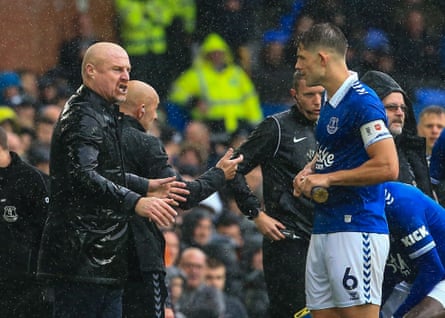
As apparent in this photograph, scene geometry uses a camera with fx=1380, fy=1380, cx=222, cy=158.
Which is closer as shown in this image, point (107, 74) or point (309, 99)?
point (107, 74)

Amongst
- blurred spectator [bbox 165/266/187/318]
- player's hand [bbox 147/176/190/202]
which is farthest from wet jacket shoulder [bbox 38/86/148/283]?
blurred spectator [bbox 165/266/187/318]

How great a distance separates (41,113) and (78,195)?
5.79 metres

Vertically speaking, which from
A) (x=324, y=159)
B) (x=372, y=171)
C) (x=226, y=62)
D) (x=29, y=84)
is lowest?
(x=372, y=171)

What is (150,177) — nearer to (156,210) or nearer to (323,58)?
(156,210)

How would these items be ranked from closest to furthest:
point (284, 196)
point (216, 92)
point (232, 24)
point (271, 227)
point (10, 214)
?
point (271, 227), point (284, 196), point (10, 214), point (216, 92), point (232, 24)

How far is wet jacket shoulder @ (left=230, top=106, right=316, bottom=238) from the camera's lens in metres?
9.23

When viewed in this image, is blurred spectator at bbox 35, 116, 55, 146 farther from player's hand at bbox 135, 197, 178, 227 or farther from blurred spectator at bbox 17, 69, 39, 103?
player's hand at bbox 135, 197, 178, 227

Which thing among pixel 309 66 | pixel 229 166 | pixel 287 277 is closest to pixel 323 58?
pixel 309 66

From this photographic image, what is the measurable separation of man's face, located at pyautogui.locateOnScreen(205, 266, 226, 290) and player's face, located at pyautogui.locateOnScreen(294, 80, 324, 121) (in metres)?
3.34

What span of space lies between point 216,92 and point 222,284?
3.87 meters

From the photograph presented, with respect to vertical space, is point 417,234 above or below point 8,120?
below

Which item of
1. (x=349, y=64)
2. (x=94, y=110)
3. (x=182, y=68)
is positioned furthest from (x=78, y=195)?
(x=349, y=64)

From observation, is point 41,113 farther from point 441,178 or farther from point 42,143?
point 441,178

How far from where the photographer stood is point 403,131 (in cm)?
984
